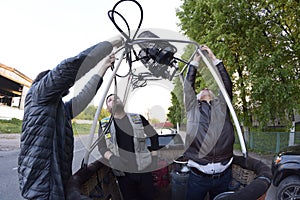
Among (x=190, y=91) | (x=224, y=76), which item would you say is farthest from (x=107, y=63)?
(x=224, y=76)

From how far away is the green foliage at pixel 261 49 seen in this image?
7.53 metres

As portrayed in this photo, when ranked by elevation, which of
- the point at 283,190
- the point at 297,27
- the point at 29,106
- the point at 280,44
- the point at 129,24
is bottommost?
the point at 283,190

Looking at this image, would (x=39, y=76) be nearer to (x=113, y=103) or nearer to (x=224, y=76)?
(x=113, y=103)

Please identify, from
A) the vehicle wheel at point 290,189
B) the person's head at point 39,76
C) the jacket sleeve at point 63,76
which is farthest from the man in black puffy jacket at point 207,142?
the vehicle wheel at point 290,189

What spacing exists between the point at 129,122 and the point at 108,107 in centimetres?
30

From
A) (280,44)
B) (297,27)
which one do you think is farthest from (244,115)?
(297,27)

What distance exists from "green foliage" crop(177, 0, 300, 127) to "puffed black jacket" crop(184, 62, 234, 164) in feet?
19.9

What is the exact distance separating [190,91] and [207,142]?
43 centimetres

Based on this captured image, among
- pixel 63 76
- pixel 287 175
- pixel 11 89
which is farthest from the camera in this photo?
pixel 11 89

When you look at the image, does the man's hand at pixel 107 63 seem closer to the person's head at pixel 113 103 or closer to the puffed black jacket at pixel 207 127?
the person's head at pixel 113 103

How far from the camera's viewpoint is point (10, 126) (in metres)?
18.4

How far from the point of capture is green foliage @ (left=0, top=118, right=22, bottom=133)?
17.3 metres

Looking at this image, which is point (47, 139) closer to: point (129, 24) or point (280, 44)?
point (129, 24)

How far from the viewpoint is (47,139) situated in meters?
1.35
